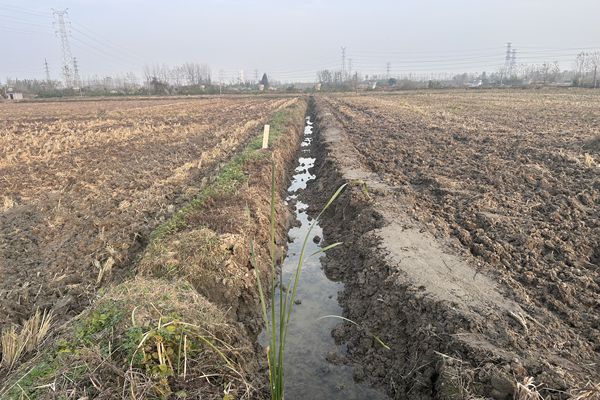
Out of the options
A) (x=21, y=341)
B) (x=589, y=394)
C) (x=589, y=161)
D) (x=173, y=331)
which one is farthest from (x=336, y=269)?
(x=589, y=161)

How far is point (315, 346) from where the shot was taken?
517cm

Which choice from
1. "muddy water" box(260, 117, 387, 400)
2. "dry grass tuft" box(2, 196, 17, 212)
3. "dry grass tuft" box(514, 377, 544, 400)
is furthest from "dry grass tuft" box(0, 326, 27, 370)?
"dry grass tuft" box(2, 196, 17, 212)

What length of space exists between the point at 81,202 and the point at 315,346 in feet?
22.2

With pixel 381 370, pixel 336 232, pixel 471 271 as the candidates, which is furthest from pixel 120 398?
pixel 336 232

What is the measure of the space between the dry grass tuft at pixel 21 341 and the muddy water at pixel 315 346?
2.60 m

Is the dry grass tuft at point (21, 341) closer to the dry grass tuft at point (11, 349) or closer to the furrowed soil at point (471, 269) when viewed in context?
the dry grass tuft at point (11, 349)

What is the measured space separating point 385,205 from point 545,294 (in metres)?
3.55

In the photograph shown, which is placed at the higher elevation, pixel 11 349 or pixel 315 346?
pixel 11 349

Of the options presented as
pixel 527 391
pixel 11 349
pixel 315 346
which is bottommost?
pixel 315 346

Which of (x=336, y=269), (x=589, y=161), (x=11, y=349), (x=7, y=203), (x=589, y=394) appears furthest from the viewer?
(x=589, y=161)

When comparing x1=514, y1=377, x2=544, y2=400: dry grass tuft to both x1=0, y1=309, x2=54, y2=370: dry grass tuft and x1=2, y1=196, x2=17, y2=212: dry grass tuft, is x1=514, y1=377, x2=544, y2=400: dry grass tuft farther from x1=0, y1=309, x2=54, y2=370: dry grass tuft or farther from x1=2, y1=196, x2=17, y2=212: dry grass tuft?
x1=2, y1=196, x2=17, y2=212: dry grass tuft

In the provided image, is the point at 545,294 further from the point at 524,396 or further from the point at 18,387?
the point at 18,387

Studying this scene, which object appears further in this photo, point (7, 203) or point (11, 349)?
point (7, 203)

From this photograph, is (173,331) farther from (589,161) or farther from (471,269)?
(589,161)
